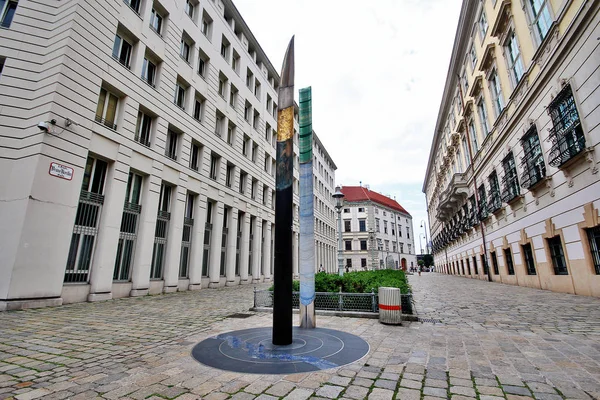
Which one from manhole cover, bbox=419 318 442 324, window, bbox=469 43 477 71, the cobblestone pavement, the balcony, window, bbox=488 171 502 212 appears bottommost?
the cobblestone pavement

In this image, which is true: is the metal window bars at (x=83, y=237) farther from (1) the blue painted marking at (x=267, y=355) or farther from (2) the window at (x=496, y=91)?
(2) the window at (x=496, y=91)

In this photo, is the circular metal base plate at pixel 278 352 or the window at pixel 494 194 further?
the window at pixel 494 194

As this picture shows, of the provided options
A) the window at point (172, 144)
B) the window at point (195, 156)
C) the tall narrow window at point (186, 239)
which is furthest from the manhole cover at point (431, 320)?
the window at point (195, 156)

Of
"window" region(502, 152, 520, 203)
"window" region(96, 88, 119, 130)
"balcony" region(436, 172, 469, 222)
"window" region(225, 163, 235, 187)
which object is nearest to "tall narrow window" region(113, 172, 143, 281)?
"window" region(96, 88, 119, 130)

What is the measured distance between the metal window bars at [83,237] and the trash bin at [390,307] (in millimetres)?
11122

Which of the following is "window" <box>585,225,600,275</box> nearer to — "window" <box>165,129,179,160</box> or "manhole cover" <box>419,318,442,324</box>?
"manhole cover" <box>419,318,442,324</box>

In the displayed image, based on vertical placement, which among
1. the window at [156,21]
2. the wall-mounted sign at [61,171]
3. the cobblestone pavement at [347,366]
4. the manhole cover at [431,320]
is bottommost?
the cobblestone pavement at [347,366]

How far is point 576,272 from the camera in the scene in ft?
34.8

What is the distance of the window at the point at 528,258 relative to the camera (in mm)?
14348

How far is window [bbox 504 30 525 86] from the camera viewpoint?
14.1 metres

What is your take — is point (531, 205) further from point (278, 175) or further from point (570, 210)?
point (278, 175)

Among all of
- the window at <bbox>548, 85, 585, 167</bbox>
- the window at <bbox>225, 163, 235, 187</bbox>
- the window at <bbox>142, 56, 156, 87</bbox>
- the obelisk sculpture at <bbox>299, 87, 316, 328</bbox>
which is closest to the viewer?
the obelisk sculpture at <bbox>299, 87, 316, 328</bbox>

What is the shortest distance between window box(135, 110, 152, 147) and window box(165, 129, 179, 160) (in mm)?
1366

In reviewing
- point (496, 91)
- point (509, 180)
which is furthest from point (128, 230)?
point (496, 91)
